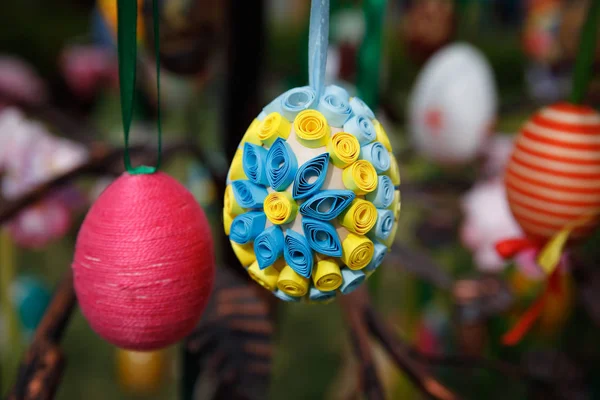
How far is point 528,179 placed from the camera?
0.50 meters

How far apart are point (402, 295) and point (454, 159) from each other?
A: 25.0 inches

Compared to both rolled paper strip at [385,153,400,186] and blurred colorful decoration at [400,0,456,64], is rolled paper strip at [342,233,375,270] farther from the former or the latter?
blurred colorful decoration at [400,0,456,64]

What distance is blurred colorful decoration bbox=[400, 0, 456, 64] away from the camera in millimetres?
974

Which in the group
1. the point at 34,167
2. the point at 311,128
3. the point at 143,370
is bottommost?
the point at 143,370

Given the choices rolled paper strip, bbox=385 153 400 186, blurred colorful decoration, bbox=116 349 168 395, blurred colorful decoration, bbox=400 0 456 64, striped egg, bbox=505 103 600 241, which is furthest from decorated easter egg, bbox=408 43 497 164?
blurred colorful decoration, bbox=116 349 168 395

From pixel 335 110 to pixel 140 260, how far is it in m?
0.15

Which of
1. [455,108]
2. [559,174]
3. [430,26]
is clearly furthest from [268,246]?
[430,26]

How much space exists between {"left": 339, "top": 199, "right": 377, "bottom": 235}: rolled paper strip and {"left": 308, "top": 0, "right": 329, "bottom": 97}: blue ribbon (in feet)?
0.26

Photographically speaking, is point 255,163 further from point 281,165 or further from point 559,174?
point 559,174

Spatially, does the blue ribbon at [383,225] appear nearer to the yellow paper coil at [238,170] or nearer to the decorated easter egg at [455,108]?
the yellow paper coil at [238,170]

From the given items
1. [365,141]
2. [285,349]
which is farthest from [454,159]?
[285,349]

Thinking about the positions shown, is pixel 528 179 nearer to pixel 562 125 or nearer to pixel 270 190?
pixel 562 125

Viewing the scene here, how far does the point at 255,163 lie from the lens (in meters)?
0.36

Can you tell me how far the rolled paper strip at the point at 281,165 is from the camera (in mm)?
345
